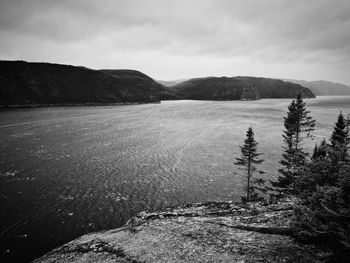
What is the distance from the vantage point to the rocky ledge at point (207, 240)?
37.8 ft

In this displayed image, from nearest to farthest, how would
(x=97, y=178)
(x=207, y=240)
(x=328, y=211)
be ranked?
(x=328, y=211)
(x=207, y=240)
(x=97, y=178)

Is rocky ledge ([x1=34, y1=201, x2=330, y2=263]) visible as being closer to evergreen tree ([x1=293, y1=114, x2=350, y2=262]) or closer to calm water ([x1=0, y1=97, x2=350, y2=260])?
evergreen tree ([x1=293, y1=114, x2=350, y2=262])

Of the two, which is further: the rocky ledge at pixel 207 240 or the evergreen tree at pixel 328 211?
the rocky ledge at pixel 207 240

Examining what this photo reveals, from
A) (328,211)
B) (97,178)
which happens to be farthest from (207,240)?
(97,178)

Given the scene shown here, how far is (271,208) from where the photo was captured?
17.3 m

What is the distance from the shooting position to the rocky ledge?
1153 centimetres

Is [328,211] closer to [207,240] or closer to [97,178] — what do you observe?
[207,240]

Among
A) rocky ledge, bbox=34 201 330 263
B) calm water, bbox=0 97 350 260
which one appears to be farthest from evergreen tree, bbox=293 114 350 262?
calm water, bbox=0 97 350 260

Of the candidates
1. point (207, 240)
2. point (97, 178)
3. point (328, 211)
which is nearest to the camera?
point (328, 211)

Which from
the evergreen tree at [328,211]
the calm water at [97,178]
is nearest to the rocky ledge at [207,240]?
the evergreen tree at [328,211]

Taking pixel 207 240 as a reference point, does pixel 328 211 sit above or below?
above

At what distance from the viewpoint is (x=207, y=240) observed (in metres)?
13.8

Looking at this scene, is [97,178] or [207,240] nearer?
[207,240]

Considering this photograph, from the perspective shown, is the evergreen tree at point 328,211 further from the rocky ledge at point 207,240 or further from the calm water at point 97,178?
the calm water at point 97,178
